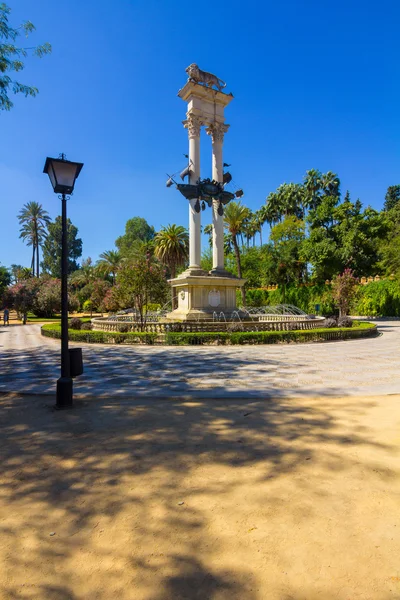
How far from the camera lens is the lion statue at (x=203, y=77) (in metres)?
21.6

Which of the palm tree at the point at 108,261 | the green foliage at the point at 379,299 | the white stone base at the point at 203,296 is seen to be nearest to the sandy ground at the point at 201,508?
the white stone base at the point at 203,296

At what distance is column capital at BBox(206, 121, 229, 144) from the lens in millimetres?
22609

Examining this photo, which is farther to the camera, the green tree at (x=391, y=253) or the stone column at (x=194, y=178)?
the green tree at (x=391, y=253)

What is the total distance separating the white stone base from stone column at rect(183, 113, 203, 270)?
1.37 metres

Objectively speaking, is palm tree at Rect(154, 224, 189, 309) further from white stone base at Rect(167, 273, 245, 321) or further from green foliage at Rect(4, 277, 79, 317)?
white stone base at Rect(167, 273, 245, 321)

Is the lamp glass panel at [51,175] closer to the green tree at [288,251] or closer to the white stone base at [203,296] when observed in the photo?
the white stone base at [203,296]

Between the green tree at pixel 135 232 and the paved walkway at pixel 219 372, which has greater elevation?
the green tree at pixel 135 232

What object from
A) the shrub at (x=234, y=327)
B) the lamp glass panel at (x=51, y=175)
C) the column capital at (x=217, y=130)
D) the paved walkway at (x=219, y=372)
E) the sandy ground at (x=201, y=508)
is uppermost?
the column capital at (x=217, y=130)

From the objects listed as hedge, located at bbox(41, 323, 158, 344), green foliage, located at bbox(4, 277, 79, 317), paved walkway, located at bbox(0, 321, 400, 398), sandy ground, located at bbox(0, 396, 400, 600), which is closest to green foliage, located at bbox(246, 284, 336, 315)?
paved walkway, located at bbox(0, 321, 400, 398)

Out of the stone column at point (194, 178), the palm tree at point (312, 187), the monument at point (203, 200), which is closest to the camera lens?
the monument at point (203, 200)

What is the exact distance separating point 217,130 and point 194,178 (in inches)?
174

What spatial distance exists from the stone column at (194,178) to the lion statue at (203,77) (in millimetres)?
2363

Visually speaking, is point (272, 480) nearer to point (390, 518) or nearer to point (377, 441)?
point (390, 518)

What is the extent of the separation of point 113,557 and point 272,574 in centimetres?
116
